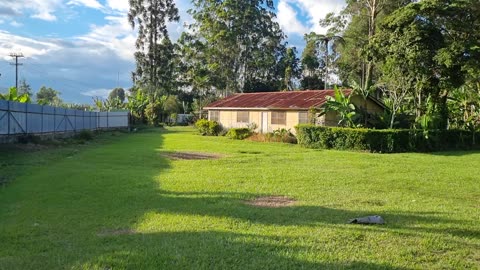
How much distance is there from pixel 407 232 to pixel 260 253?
254 centimetres

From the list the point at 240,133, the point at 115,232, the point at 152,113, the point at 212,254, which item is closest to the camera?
the point at 212,254

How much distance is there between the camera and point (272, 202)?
9.02 metres

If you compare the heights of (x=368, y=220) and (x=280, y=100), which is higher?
(x=280, y=100)

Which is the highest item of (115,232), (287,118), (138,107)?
(138,107)

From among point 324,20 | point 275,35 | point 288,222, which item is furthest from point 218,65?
point 288,222

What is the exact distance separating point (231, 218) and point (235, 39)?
52893 mm

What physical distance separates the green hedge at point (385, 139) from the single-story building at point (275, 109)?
12.0ft

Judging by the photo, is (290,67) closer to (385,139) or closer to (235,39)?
(235,39)

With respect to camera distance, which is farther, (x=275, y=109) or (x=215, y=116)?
(x=215, y=116)

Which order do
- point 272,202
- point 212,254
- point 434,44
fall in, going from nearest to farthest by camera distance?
point 212,254
point 272,202
point 434,44

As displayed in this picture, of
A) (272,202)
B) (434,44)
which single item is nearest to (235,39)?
(434,44)

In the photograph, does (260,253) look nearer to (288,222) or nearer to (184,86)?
(288,222)

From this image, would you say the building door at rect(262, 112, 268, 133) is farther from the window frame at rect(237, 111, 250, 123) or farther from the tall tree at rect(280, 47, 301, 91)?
the tall tree at rect(280, 47, 301, 91)

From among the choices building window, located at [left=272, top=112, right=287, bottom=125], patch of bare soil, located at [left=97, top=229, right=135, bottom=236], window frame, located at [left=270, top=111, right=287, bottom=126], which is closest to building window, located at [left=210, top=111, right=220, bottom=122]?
window frame, located at [left=270, top=111, right=287, bottom=126]
